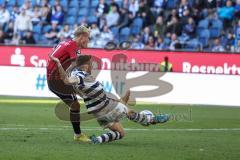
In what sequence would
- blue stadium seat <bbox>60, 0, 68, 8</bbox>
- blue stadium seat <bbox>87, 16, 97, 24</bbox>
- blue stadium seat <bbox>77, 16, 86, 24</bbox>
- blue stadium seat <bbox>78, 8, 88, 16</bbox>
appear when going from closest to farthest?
blue stadium seat <bbox>87, 16, 97, 24</bbox> → blue stadium seat <bbox>77, 16, 86, 24</bbox> → blue stadium seat <bbox>78, 8, 88, 16</bbox> → blue stadium seat <bbox>60, 0, 68, 8</bbox>

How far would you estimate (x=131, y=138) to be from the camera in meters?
13.2

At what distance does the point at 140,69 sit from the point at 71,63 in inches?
448

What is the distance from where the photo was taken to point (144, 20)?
28406 millimetres

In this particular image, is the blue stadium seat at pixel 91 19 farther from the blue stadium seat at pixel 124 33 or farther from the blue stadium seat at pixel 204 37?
the blue stadium seat at pixel 204 37

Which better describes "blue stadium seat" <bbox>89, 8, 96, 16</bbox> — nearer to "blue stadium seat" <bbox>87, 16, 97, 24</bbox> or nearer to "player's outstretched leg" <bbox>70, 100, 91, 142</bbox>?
"blue stadium seat" <bbox>87, 16, 97, 24</bbox>

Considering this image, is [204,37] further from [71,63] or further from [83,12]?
[71,63]

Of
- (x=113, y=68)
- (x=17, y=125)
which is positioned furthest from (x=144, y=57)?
(x=17, y=125)

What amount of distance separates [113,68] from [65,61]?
11467 millimetres

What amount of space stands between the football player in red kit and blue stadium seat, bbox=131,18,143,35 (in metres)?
15.4

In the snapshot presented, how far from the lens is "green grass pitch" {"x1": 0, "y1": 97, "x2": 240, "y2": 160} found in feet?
34.5

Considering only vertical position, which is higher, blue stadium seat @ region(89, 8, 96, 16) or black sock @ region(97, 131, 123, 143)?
blue stadium seat @ region(89, 8, 96, 16)

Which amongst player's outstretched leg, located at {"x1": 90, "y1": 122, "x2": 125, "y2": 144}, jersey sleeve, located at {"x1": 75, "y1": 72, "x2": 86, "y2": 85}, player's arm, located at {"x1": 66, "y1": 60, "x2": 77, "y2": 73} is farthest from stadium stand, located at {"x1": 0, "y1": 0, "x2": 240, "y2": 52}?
jersey sleeve, located at {"x1": 75, "y1": 72, "x2": 86, "y2": 85}

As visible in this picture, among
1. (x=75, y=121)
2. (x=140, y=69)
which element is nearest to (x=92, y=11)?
(x=140, y=69)

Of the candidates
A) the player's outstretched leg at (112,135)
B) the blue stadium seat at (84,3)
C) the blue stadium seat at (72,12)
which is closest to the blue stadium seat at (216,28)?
the blue stadium seat at (84,3)
